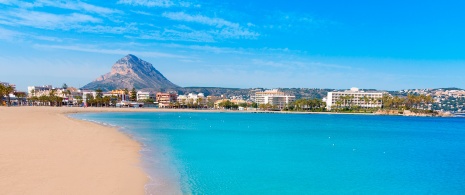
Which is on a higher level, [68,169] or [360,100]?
[360,100]

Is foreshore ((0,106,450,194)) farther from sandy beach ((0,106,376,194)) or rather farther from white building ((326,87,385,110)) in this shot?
white building ((326,87,385,110))

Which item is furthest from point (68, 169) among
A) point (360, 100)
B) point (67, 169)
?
point (360, 100)

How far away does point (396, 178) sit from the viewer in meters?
16.0

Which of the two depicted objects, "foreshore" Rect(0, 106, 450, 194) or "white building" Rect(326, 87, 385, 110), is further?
"white building" Rect(326, 87, 385, 110)

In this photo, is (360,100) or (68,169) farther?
(360,100)

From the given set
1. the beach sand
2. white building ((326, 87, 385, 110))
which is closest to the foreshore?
the beach sand

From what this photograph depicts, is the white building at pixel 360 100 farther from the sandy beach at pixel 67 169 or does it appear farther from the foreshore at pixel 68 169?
the sandy beach at pixel 67 169

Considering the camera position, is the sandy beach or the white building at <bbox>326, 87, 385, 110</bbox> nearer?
the sandy beach

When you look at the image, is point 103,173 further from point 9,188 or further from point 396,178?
point 396,178

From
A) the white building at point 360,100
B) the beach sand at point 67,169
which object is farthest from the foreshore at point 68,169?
the white building at point 360,100

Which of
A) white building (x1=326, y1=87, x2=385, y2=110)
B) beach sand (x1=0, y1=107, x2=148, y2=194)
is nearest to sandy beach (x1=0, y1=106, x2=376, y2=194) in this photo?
beach sand (x1=0, y1=107, x2=148, y2=194)

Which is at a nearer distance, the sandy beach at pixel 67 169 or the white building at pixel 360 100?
the sandy beach at pixel 67 169

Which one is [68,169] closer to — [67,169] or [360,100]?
[67,169]

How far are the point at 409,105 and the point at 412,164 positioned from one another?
465ft
